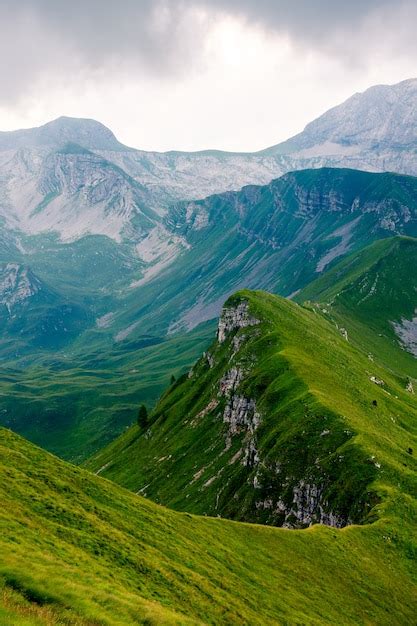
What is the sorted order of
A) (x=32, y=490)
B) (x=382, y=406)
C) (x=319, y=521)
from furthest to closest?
(x=382, y=406) < (x=319, y=521) < (x=32, y=490)

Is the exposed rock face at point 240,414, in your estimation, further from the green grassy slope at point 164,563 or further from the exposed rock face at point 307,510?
the green grassy slope at point 164,563

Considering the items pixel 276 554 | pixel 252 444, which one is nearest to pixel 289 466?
pixel 252 444

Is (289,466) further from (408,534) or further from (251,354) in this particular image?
(251,354)

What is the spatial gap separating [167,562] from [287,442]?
6777cm

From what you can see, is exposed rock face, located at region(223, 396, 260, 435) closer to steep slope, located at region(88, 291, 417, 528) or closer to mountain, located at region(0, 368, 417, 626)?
steep slope, located at region(88, 291, 417, 528)

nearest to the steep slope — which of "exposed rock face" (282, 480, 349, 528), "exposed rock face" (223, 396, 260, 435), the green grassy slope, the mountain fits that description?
"exposed rock face" (282, 480, 349, 528)

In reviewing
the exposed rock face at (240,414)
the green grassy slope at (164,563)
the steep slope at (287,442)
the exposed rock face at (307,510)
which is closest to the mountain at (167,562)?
the green grassy slope at (164,563)

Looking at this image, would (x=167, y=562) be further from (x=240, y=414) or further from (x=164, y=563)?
(x=240, y=414)

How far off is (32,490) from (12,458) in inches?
320

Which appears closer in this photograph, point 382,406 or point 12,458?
point 12,458

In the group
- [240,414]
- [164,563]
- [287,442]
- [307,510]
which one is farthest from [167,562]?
[240,414]

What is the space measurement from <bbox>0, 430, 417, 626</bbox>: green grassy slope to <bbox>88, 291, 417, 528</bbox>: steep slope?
10.9 metres

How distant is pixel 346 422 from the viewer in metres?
114

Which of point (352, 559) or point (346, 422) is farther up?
point (346, 422)
